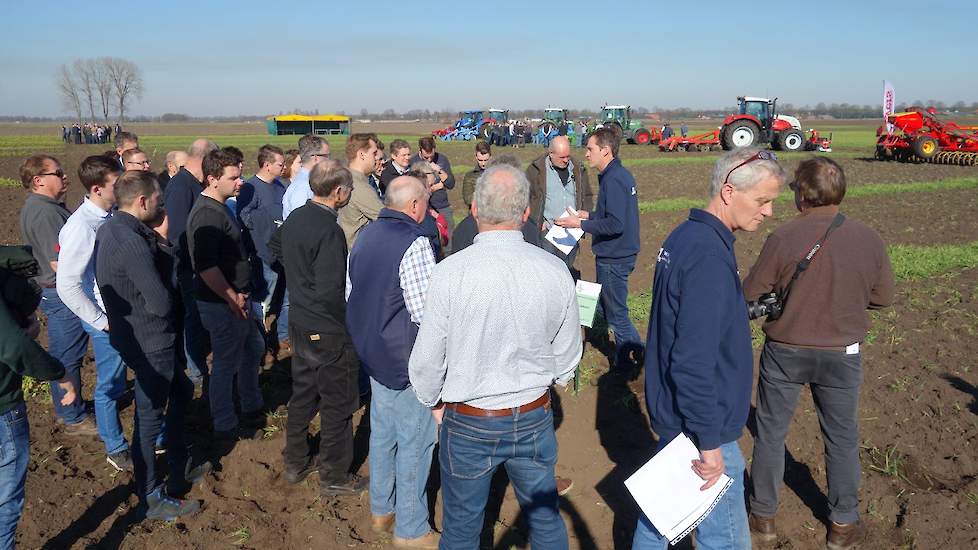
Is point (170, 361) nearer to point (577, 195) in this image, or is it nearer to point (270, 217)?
point (270, 217)

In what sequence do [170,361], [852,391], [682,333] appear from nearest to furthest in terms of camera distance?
[682,333]
[852,391]
[170,361]

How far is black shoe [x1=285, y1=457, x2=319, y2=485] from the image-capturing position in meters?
4.38

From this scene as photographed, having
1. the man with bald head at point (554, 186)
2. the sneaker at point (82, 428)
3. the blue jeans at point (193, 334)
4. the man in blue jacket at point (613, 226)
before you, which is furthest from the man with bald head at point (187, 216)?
the man in blue jacket at point (613, 226)

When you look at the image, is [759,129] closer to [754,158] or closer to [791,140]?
[791,140]

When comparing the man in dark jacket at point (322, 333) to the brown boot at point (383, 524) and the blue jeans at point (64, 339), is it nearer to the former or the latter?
the brown boot at point (383, 524)

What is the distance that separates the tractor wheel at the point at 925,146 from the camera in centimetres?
2350

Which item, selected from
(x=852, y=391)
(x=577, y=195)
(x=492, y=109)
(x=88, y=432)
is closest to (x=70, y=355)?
(x=88, y=432)

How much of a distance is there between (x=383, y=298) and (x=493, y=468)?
3.37ft

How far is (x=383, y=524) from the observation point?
12.6ft

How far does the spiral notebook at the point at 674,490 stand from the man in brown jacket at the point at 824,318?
104cm

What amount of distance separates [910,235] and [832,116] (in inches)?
4483

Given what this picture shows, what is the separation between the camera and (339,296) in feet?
12.7

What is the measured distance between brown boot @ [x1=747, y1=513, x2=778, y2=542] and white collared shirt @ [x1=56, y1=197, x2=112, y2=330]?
13.3ft

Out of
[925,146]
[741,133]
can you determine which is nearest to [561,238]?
[925,146]
